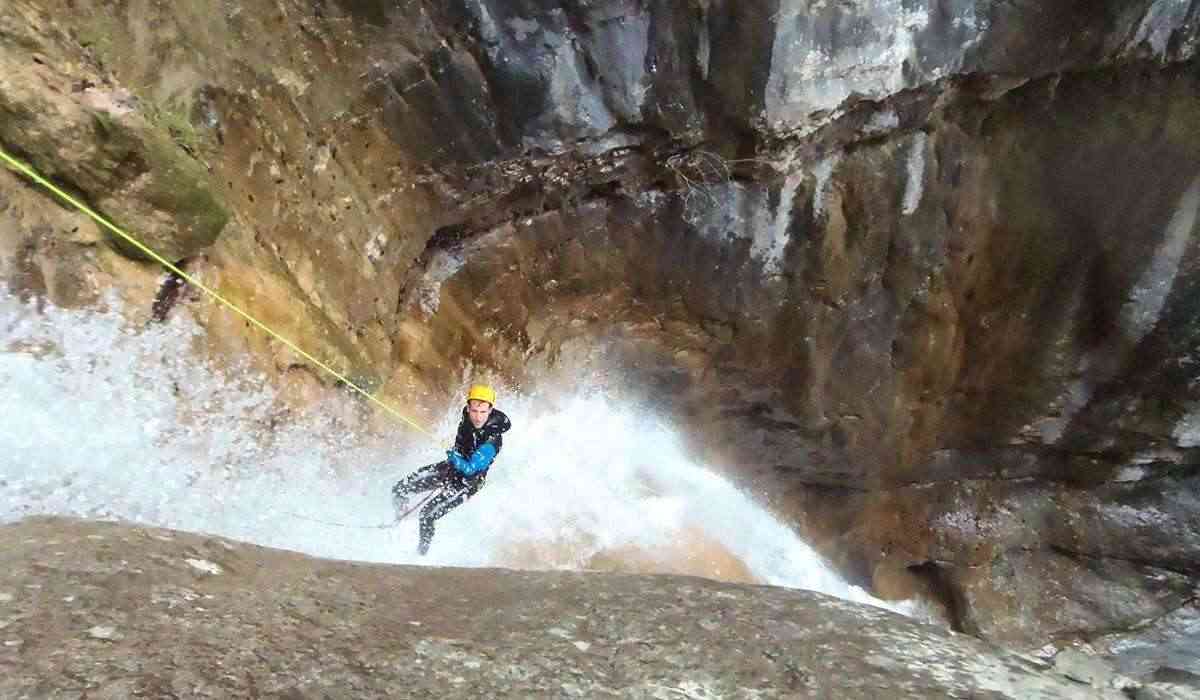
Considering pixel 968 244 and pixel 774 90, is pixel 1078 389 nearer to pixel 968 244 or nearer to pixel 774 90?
pixel 968 244

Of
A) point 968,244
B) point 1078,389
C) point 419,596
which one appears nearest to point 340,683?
point 419,596

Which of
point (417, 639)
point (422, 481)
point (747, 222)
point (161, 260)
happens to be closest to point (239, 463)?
point (422, 481)

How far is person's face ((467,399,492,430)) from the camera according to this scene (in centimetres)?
538

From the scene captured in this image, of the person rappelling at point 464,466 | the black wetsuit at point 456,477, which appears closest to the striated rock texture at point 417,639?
the person rappelling at point 464,466

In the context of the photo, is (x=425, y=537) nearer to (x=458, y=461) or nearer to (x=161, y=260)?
(x=458, y=461)

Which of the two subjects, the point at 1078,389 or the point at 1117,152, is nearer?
the point at 1117,152

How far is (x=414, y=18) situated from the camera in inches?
225

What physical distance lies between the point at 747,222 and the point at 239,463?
16.4 ft

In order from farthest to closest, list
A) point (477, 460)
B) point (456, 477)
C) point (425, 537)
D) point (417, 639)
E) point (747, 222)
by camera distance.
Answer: point (747, 222)
point (425, 537)
point (456, 477)
point (477, 460)
point (417, 639)

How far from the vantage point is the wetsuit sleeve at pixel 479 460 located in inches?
212

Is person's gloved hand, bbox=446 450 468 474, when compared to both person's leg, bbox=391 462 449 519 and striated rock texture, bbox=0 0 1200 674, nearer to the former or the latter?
person's leg, bbox=391 462 449 519

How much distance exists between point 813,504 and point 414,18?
25.5 feet

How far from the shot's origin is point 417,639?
2.55 m

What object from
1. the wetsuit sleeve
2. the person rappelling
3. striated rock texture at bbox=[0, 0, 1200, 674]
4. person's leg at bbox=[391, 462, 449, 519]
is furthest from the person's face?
striated rock texture at bbox=[0, 0, 1200, 674]
